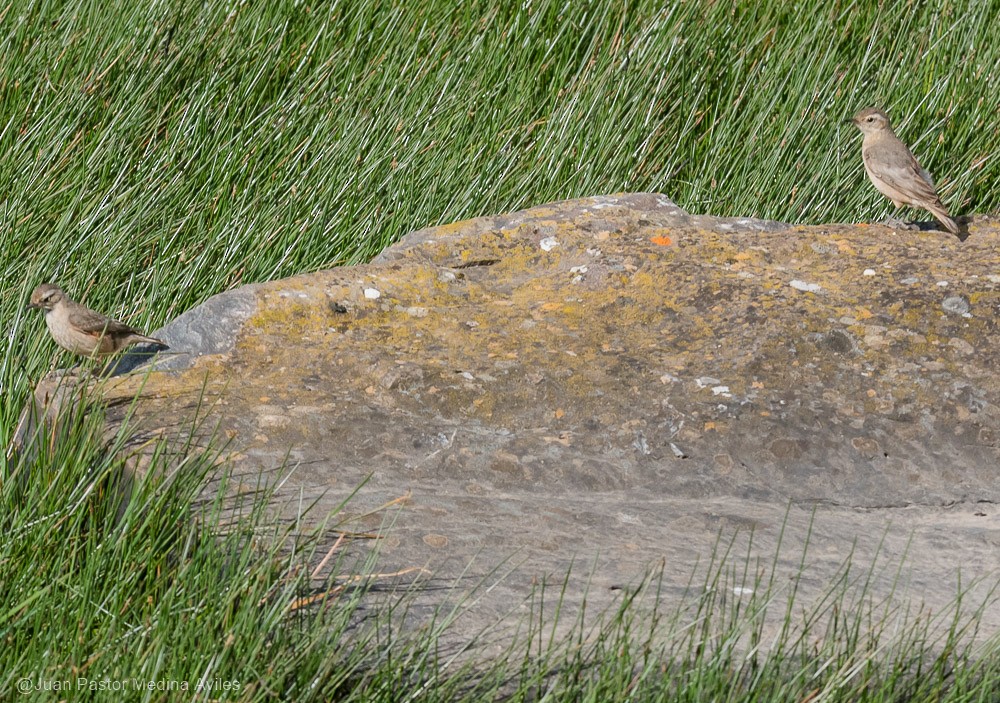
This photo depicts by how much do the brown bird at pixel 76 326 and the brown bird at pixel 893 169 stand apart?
264 centimetres

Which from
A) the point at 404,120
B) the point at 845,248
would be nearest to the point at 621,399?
the point at 845,248

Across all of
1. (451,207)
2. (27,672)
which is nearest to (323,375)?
(27,672)

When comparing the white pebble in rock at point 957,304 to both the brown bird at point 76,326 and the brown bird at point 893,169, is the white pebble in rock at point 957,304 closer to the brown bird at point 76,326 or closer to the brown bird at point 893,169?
the brown bird at point 893,169

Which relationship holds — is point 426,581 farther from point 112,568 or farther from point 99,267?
point 99,267

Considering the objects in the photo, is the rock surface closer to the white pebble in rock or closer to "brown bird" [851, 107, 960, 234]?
the white pebble in rock

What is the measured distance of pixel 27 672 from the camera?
79.0 inches

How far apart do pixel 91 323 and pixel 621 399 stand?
1553 millimetres

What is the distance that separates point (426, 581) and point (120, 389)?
112cm

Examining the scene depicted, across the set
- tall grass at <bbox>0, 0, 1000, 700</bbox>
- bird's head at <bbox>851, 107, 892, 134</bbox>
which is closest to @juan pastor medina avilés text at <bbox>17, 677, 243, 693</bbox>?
tall grass at <bbox>0, 0, 1000, 700</bbox>

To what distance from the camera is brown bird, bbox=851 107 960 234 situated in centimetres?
417

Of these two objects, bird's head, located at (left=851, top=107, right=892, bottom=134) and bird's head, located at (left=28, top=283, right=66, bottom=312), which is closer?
bird's head, located at (left=28, top=283, right=66, bottom=312)

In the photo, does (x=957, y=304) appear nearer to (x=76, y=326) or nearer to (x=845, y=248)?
(x=845, y=248)

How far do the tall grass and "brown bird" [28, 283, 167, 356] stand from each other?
66 millimetres

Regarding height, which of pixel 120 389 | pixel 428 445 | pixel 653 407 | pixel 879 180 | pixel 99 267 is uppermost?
pixel 879 180
